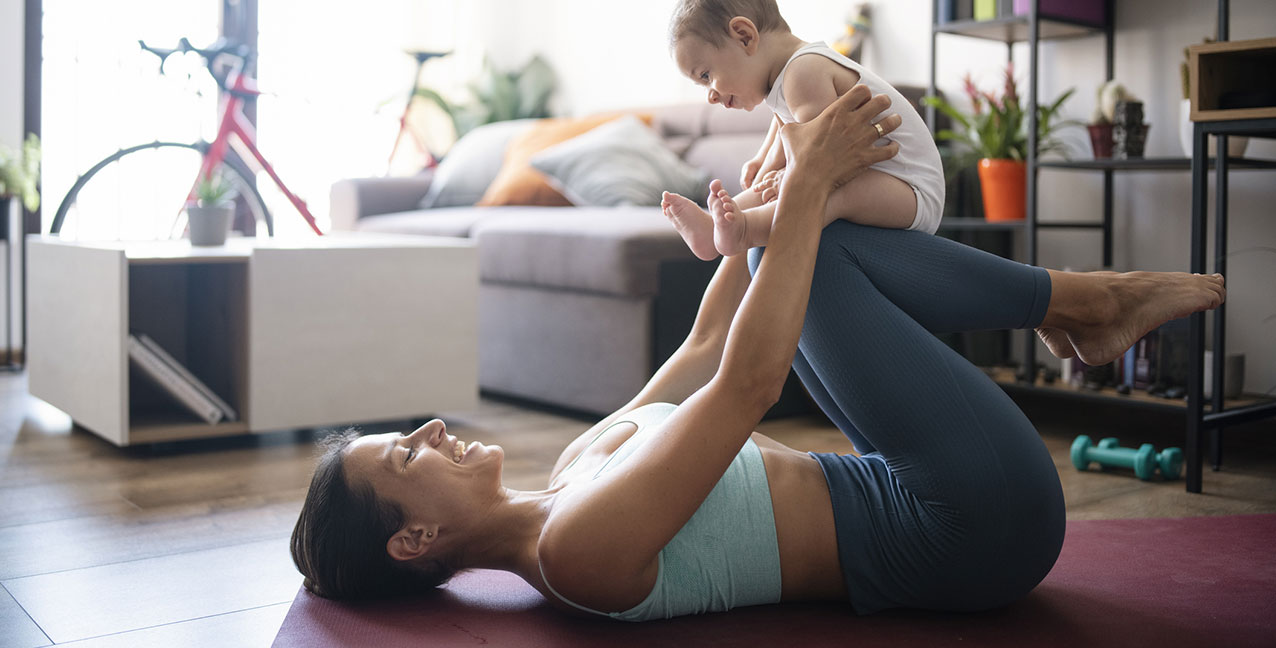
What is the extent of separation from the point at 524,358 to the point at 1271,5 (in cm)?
200

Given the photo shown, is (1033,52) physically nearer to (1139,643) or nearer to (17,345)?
(1139,643)

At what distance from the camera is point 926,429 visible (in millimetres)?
1241

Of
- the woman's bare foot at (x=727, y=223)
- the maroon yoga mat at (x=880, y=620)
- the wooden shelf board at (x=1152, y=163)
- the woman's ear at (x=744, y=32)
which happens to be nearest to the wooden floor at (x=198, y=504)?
the maroon yoga mat at (x=880, y=620)

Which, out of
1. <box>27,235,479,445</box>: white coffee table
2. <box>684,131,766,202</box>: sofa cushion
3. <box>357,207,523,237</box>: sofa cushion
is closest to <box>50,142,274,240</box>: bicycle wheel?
<box>357,207,523,237</box>: sofa cushion

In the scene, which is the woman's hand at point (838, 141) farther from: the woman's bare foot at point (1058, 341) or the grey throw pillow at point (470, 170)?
the grey throw pillow at point (470, 170)

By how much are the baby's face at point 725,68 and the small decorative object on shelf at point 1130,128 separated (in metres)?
1.47

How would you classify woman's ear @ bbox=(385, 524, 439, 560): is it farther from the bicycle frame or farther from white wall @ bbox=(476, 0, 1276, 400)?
the bicycle frame

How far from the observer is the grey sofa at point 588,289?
2.79 meters

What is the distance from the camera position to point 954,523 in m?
1.27

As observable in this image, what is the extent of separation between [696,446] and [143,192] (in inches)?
153

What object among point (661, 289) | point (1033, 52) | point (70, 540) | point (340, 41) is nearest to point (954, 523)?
point (70, 540)

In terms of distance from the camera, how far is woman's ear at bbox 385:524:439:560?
4.33 ft

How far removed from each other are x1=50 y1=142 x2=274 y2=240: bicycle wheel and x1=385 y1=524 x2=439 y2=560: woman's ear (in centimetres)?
319

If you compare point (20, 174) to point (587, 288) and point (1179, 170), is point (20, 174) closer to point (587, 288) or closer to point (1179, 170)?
point (587, 288)
